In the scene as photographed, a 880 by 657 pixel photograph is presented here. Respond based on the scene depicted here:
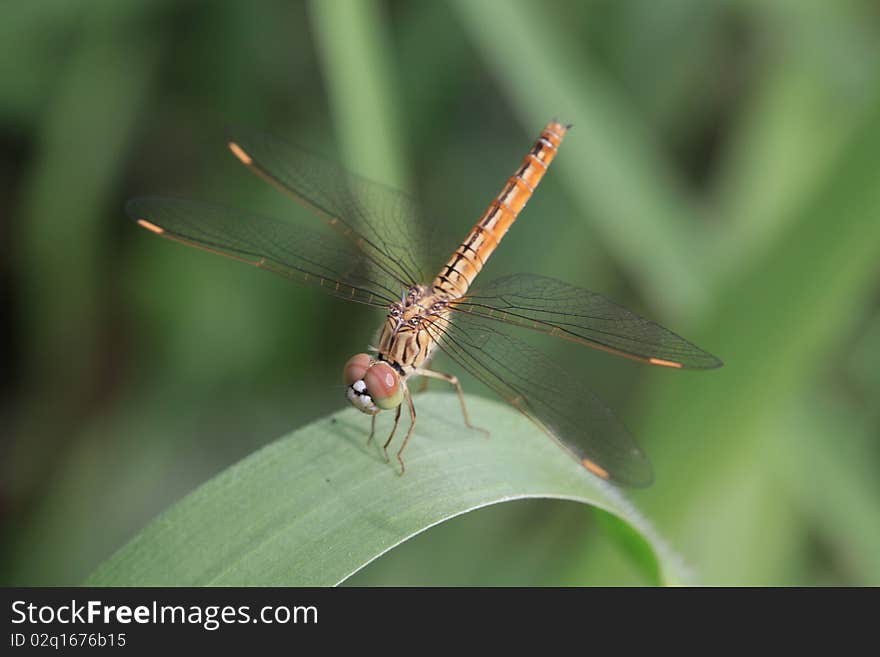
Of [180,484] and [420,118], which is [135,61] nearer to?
[420,118]

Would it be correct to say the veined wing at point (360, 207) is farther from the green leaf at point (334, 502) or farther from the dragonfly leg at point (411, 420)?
the green leaf at point (334, 502)

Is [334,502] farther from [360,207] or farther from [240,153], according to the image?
[240,153]

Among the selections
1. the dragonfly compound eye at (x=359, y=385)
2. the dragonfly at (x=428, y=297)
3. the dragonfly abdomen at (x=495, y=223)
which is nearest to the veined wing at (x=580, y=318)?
the dragonfly at (x=428, y=297)

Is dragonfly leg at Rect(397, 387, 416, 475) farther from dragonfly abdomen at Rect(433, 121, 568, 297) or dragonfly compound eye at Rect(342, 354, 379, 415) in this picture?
dragonfly abdomen at Rect(433, 121, 568, 297)

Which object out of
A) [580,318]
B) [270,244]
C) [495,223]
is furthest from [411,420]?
[495,223]

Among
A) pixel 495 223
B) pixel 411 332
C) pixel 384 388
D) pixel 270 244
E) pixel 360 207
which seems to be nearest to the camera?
pixel 384 388

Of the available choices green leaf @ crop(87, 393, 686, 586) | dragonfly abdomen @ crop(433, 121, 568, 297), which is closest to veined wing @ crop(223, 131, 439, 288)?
dragonfly abdomen @ crop(433, 121, 568, 297)
